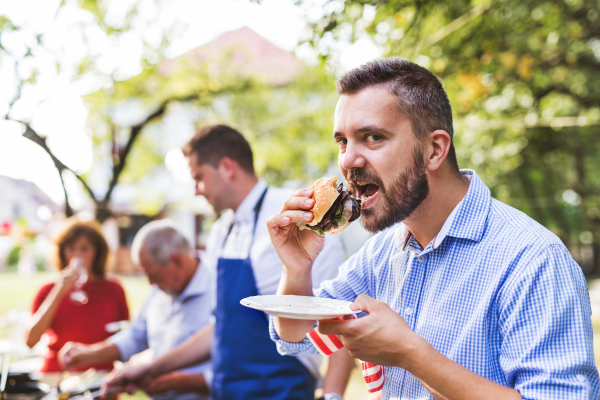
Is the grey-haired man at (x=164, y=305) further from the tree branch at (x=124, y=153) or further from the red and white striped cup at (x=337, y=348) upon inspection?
the tree branch at (x=124, y=153)

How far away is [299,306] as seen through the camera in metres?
1.60

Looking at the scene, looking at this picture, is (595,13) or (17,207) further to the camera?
(17,207)

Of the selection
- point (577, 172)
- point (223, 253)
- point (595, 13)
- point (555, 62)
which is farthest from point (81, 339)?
point (577, 172)

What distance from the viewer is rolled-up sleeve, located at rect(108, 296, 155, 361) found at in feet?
14.1

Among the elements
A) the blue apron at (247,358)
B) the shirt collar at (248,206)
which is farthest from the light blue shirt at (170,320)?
the shirt collar at (248,206)

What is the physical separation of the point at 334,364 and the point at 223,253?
3.91ft

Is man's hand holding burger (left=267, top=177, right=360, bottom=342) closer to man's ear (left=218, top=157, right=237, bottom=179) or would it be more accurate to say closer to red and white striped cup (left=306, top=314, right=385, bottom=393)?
red and white striped cup (left=306, top=314, right=385, bottom=393)

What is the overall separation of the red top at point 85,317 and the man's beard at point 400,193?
13.0 ft

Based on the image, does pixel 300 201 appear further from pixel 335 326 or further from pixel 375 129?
pixel 335 326

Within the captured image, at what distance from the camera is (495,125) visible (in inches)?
392

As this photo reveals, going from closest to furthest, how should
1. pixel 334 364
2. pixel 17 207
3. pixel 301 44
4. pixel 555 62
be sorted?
pixel 334 364 → pixel 301 44 → pixel 555 62 → pixel 17 207

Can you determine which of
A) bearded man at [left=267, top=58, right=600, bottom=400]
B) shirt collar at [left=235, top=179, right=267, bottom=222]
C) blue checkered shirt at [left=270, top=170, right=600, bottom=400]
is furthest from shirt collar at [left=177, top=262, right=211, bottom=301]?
blue checkered shirt at [left=270, top=170, right=600, bottom=400]

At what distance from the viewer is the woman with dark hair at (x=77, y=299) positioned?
4.54 metres

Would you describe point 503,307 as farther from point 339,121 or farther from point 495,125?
point 495,125
